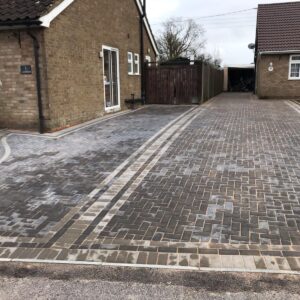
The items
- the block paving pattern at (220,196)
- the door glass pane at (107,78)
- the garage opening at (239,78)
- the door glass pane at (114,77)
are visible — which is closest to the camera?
the block paving pattern at (220,196)

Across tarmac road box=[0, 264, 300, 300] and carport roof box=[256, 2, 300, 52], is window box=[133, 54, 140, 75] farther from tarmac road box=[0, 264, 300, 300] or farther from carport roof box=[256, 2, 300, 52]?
tarmac road box=[0, 264, 300, 300]

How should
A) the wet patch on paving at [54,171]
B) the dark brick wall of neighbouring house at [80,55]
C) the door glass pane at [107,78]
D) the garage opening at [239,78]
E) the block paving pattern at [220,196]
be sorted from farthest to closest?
1. the garage opening at [239,78]
2. the door glass pane at [107,78]
3. the dark brick wall of neighbouring house at [80,55]
4. the wet patch on paving at [54,171]
5. the block paving pattern at [220,196]

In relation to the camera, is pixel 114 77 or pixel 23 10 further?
pixel 114 77

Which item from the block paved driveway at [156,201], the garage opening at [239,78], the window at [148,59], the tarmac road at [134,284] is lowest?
the tarmac road at [134,284]

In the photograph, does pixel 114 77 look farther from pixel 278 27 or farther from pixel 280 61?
pixel 278 27

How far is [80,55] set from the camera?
12.7m

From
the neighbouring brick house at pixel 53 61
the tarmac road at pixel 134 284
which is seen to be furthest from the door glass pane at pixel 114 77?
the tarmac road at pixel 134 284

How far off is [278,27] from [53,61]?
18145mm

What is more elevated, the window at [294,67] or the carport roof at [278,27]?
the carport roof at [278,27]

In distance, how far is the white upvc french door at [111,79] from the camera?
15.4m

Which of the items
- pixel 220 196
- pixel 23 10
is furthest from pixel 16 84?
pixel 220 196

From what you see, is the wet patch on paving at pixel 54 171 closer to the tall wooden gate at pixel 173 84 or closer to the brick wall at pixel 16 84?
the brick wall at pixel 16 84

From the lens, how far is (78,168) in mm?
7168

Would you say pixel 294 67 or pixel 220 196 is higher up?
pixel 294 67
